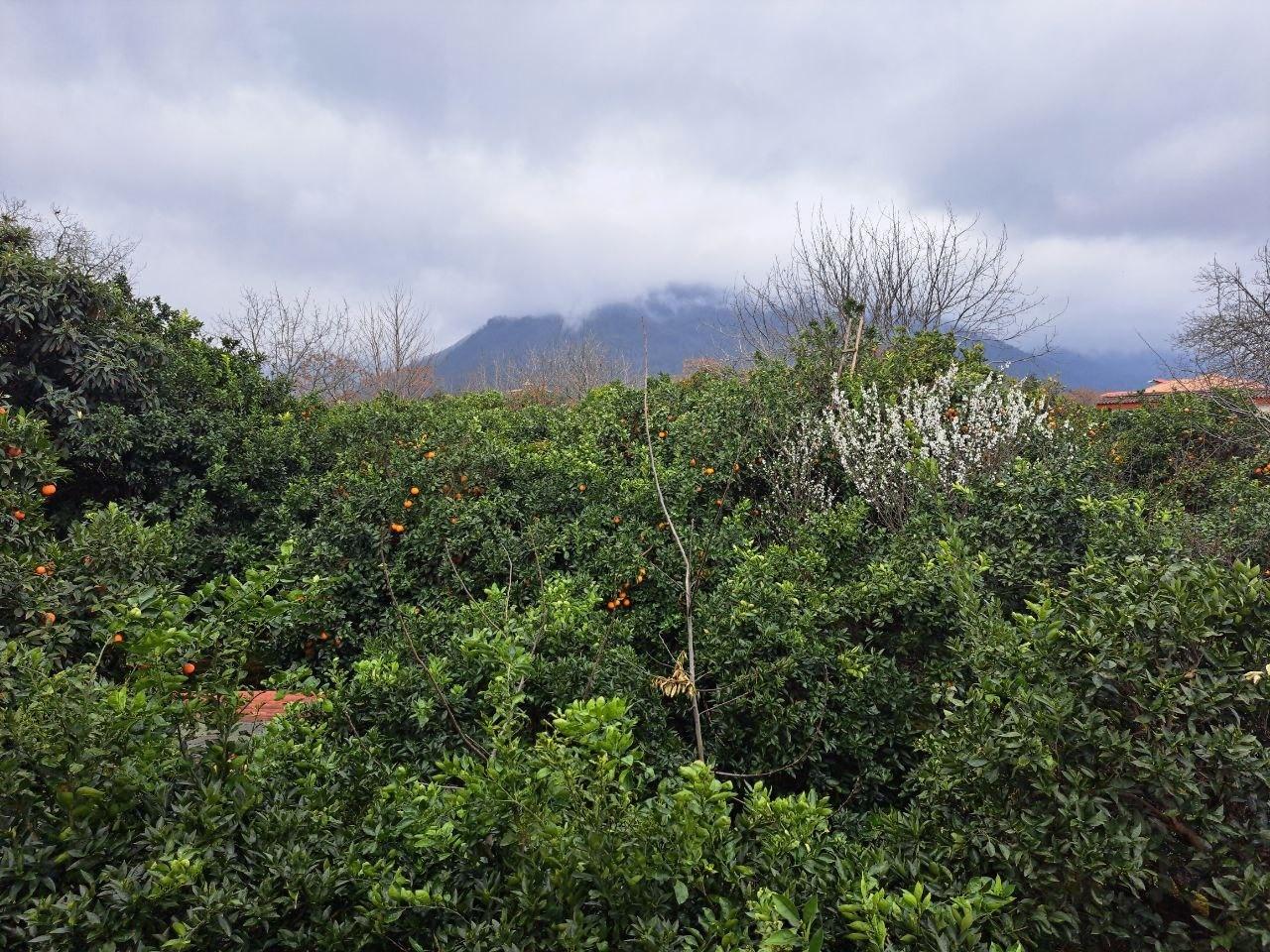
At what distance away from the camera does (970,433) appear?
5363mm

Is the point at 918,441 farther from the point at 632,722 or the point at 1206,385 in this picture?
the point at 1206,385

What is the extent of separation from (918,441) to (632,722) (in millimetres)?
4105

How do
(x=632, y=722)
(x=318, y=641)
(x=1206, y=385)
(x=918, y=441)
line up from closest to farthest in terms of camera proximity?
(x=632, y=722) → (x=318, y=641) → (x=918, y=441) → (x=1206, y=385)

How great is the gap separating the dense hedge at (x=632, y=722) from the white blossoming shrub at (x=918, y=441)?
0.63ft

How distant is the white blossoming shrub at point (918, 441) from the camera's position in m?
4.87

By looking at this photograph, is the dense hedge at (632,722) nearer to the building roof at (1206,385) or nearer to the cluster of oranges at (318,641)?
the cluster of oranges at (318,641)

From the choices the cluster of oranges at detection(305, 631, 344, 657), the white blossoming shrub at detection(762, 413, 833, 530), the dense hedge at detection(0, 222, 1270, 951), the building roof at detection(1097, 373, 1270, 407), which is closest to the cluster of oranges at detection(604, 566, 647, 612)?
the dense hedge at detection(0, 222, 1270, 951)

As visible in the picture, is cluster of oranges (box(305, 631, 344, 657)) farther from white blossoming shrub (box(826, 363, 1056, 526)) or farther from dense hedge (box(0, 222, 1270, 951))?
white blossoming shrub (box(826, 363, 1056, 526))

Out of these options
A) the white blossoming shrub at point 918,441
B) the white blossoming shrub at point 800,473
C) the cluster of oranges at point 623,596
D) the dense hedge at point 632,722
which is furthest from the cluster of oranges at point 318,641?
Answer: the white blossoming shrub at point 918,441

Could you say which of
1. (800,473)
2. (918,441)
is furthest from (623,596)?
(918,441)

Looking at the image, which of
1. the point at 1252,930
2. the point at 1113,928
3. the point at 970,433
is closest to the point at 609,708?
the point at 1113,928

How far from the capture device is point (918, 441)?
5250 mm

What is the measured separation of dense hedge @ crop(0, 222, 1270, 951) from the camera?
164 centimetres

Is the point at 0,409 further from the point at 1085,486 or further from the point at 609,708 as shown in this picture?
the point at 1085,486
